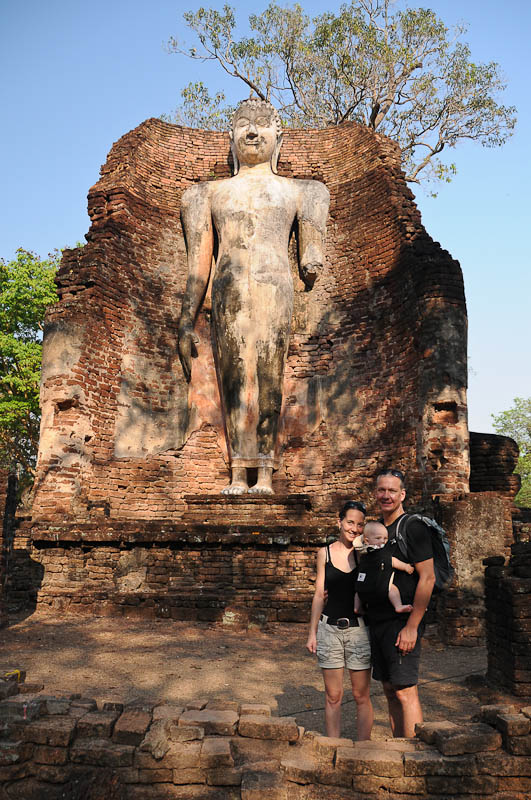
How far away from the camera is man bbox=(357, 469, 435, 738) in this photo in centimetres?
319

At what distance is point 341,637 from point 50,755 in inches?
59.7

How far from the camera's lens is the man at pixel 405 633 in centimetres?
319

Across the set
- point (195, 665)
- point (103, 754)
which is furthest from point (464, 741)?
point (195, 665)

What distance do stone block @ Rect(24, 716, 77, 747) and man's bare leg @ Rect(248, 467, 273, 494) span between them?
679 cm

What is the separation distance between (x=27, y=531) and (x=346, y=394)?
18.3 ft

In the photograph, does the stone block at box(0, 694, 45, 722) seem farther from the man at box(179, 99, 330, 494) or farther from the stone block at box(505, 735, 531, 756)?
the man at box(179, 99, 330, 494)

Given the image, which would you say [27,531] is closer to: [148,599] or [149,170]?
[148,599]

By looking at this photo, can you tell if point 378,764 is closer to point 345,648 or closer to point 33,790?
point 345,648

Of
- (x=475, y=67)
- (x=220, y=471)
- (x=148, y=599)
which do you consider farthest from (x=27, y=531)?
(x=475, y=67)

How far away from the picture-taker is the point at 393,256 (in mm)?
11102

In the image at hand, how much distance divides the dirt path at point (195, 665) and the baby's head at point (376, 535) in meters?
1.37

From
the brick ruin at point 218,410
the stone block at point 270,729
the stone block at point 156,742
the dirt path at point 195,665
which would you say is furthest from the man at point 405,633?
the brick ruin at point 218,410

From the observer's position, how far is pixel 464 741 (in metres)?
3.06

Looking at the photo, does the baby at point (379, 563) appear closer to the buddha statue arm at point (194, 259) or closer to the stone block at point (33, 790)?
the stone block at point (33, 790)
